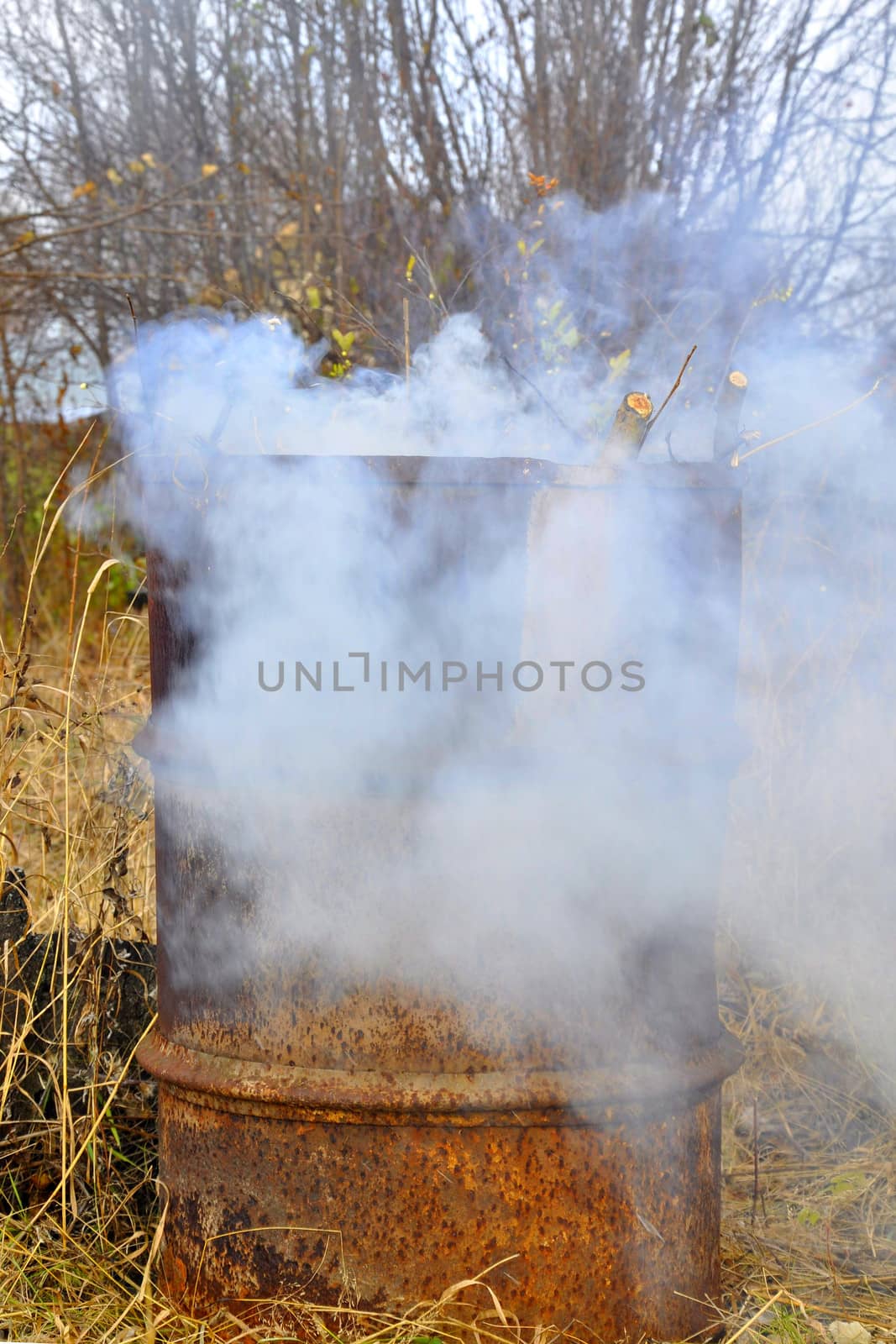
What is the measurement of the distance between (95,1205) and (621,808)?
4.11 ft

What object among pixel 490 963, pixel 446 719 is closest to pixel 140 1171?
pixel 490 963

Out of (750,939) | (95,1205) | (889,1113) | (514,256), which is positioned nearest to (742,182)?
(514,256)

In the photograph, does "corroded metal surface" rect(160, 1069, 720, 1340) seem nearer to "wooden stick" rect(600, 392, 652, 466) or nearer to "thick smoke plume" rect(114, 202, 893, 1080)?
"thick smoke plume" rect(114, 202, 893, 1080)

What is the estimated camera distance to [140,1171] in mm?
2369

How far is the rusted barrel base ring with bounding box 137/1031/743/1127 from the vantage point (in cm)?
167

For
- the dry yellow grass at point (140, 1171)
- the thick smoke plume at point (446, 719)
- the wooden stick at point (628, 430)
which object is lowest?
the dry yellow grass at point (140, 1171)

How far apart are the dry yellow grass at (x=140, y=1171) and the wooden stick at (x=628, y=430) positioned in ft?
2.83

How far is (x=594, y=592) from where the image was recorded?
5.69 feet

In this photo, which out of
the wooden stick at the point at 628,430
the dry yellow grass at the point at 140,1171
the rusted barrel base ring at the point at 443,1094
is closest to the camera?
the rusted barrel base ring at the point at 443,1094

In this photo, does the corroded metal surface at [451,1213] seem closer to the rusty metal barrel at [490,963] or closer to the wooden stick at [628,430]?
the rusty metal barrel at [490,963]

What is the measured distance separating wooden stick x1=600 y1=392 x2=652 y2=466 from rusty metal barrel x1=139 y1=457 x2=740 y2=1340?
8 cm

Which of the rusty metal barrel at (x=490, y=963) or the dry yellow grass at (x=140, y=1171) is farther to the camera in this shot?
the dry yellow grass at (x=140, y=1171)

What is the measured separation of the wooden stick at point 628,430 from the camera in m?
1.79

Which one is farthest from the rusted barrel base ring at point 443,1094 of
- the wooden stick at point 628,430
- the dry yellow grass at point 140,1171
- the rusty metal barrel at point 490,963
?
the wooden stick at point 628,430
